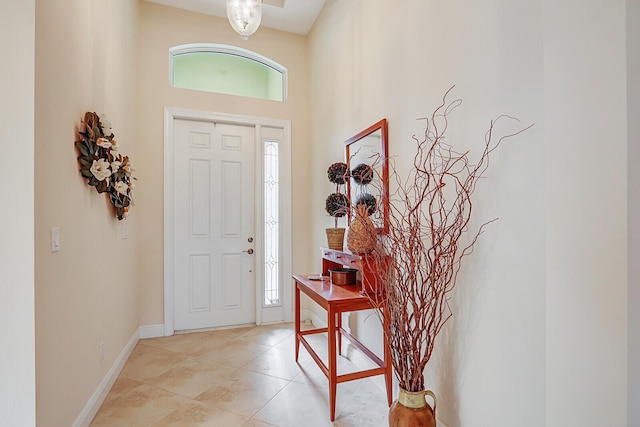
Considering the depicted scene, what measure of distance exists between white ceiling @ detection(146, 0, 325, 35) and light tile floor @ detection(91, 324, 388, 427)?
145 inches

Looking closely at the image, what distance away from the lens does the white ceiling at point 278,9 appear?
3439mm

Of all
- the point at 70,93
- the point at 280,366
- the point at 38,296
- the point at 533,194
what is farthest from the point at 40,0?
the point at 280,366

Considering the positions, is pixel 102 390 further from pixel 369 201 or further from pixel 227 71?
pixel 227 71

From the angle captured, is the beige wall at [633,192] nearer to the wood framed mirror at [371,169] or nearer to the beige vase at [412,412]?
the beige vase at [412,412]

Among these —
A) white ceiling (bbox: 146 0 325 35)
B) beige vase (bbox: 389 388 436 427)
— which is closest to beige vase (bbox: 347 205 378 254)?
beige vase (bbox: 389 388 436 427)

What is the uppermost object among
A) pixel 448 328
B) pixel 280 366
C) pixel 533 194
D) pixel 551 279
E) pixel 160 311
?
pixel 533 194

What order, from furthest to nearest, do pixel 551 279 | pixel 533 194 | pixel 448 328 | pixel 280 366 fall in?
pixel 280 366, pixel 448 328, pixel 533 194, pixel 551 279

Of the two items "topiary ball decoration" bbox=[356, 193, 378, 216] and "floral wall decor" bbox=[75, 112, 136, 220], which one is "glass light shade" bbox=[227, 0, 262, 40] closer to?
"floral wall decor" bbox=[75, 112, 136, 220]

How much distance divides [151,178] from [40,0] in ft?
7.04

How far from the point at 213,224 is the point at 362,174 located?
78.9 inches

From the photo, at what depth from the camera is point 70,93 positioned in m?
1.71

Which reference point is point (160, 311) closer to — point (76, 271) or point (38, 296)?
point (76, 271)

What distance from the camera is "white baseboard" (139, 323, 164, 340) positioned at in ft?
10.9

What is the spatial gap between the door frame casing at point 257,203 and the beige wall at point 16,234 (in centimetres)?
211
